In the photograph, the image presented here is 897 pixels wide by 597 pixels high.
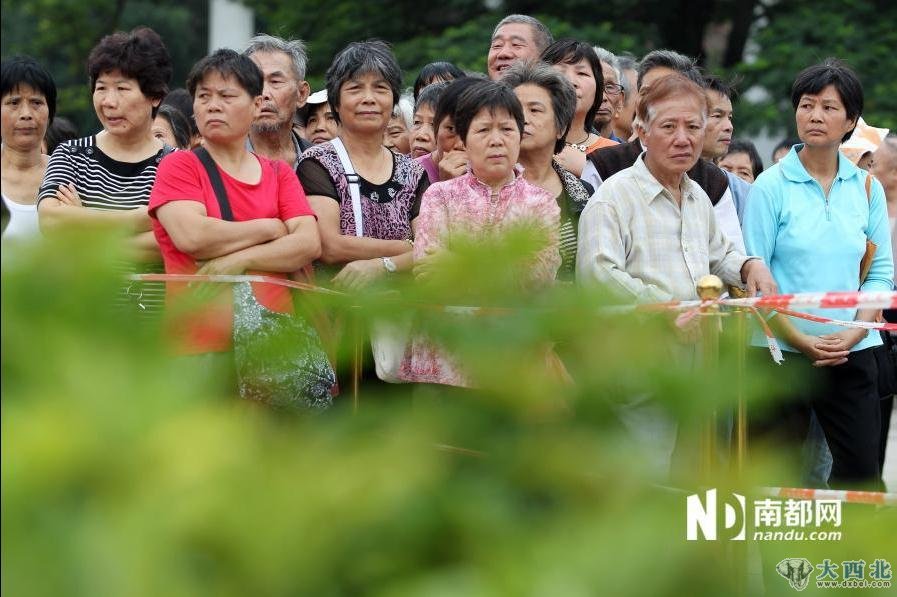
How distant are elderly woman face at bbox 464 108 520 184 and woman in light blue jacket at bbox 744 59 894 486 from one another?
1.14 m

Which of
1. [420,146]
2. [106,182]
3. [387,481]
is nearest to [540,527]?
[387,481]

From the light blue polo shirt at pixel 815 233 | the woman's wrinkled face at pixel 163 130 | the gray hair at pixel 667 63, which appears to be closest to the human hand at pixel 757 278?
the light blue polo shirt at pixel 815 233

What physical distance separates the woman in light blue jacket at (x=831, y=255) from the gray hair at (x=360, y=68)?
1.40 m

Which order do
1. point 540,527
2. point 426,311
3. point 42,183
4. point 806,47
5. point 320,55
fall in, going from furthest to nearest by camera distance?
point 320,55 → point 806,47 → point 42,183 → point 426,311 → point 540,527

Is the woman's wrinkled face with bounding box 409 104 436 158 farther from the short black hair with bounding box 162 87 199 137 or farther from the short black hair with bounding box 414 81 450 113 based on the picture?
the short black hair with bounding box 162 87 199 137

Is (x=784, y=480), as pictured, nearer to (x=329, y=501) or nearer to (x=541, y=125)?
(x=329, y=501)

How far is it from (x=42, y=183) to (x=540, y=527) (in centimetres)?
427

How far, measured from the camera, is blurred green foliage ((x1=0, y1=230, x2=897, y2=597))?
2.67ft

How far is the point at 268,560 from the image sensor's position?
0.84 metres

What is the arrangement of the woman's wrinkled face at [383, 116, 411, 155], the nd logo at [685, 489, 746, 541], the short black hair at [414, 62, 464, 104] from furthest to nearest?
the short black hair at [414, 62, 464, 104]
the woman's wrinkled face at [383, 116, 411, 155]
the nd logo at [685, 489, 746, 541]

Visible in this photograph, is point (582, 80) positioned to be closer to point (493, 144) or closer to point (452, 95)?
point (452, 95)

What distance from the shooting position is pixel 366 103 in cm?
544

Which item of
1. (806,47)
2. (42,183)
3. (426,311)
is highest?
(806,47)

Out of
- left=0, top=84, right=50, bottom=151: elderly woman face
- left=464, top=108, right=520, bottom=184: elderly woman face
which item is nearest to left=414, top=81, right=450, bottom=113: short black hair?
left=464, top=108, right=520, bottom=184: elderly woman face
